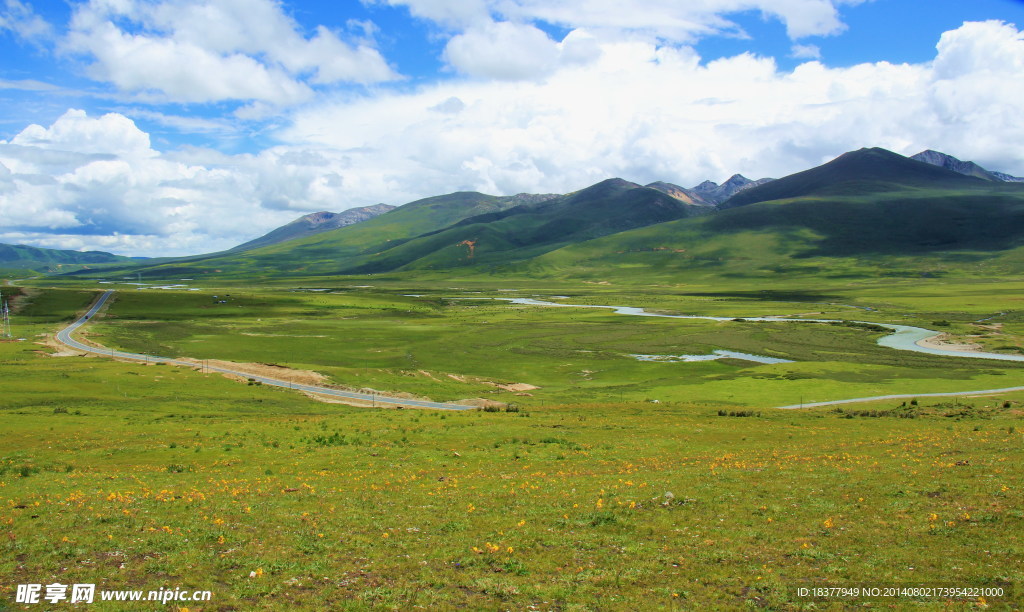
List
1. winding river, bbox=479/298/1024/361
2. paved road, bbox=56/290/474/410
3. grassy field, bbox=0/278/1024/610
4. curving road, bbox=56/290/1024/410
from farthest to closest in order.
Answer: winding river, bbox=479/298/1024/361 < curving road, bbox=56/290/1024/410 < paved road, bbox=56/290/474/410 < grassy field, bbox=0/278/1024/610

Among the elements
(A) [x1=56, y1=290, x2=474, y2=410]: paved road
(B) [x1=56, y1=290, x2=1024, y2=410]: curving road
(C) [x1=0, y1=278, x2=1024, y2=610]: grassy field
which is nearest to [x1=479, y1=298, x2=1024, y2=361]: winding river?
(B) [x1=56, y1=290, x2=1024, y2=410]: curving road

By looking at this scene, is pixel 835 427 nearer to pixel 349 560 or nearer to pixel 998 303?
pixel 349 560

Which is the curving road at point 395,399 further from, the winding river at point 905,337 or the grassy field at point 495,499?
the grassy field at point 495,499

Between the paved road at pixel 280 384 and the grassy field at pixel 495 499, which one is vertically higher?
the grassy field at pixel 495 499

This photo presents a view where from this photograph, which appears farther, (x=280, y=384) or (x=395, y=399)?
(x=280, y=384)

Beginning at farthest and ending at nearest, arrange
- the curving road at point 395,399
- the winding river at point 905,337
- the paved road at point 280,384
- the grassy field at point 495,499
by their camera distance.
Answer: the winding river at point 905,337 → the curving road at point 395,399 → the paved road at point 280,384 → the grassy field at point 495,499

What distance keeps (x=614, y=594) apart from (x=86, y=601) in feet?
41.6

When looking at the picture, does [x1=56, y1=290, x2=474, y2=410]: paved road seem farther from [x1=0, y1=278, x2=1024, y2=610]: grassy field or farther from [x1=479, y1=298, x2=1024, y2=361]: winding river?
[x1=479, y1=298, x2=1024, y2=361]: winding river

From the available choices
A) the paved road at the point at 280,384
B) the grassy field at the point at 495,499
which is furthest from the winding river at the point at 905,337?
the paved road at the point at 280,384

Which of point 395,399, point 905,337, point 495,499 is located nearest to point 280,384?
point 395,399

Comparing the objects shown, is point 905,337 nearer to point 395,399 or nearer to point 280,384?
point 395,399

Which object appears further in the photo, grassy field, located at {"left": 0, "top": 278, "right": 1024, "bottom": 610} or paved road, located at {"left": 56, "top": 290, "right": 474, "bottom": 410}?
paved road, located at {"left": 56, "top": 290, "right": 474, "bottom": 410}

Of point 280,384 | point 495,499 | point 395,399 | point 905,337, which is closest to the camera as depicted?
point 495,499

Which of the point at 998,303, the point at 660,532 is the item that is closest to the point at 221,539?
the point at 660,532
